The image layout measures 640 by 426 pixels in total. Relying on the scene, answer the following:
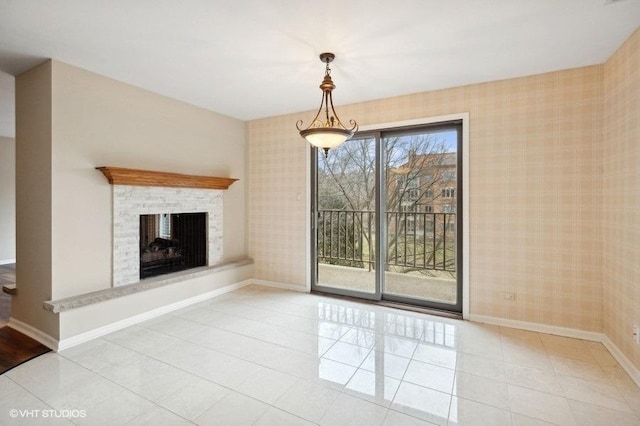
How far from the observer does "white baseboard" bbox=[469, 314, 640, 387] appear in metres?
2.41

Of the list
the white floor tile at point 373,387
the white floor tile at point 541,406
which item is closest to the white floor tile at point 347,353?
the white floor tile at point 373,387

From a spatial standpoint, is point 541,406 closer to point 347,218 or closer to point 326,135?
point 326,135

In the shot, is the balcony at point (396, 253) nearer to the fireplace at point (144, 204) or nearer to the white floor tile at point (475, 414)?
the fireplace at point (144, 204)

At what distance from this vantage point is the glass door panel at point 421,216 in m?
3.92

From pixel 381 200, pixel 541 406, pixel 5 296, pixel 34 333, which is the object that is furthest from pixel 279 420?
pixel 5 296

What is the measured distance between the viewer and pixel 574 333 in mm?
3074

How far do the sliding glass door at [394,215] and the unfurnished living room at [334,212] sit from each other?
0.03 metres

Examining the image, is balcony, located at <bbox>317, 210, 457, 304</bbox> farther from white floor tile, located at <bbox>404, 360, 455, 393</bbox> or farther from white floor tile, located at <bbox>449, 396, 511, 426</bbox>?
white floor tile, located at <bbox>449, 396, 511, 426</bbox>

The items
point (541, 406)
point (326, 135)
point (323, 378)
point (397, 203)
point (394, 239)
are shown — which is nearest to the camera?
point (541, 406)

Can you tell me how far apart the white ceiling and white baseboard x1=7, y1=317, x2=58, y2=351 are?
2520 mm

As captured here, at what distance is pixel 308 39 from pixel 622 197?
2.88m

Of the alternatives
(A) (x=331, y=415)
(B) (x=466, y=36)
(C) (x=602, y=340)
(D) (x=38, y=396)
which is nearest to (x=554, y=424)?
(A) (x=331, y=415)

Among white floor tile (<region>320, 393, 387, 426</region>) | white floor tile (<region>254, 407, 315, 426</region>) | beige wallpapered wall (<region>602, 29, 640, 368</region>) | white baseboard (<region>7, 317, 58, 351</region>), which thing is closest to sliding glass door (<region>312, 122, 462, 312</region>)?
beige wallpapered wall (<region>602, 29, 640, 368</region>)

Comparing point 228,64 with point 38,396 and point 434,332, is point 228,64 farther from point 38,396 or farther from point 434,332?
point 434,332
